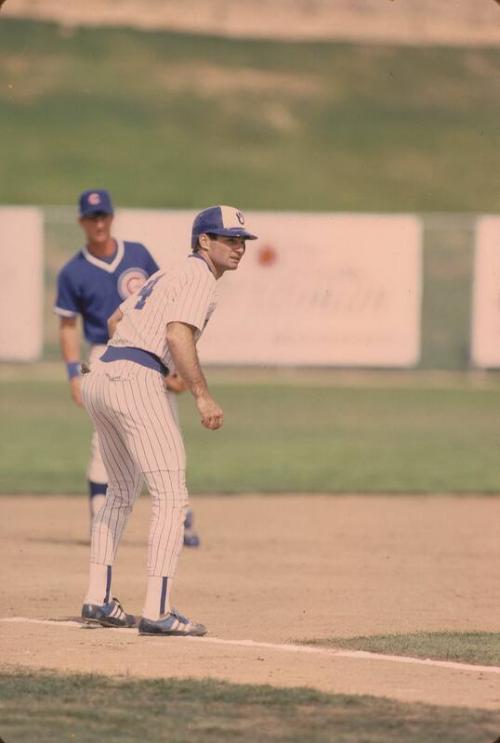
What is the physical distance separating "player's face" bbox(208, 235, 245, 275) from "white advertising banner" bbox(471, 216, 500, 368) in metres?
18.9

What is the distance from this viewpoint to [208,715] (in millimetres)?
5711

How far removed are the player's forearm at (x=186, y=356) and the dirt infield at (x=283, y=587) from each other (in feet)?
3.52

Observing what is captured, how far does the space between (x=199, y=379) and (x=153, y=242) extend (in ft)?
63.4

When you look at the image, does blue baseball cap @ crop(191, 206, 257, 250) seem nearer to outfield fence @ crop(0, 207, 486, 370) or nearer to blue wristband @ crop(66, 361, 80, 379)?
blue wristband @ crop(66, 361, 80, 379)

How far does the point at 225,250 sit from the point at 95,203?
264cm

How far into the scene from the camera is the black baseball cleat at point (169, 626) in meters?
7.22

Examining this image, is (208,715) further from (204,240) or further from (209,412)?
(204,240)

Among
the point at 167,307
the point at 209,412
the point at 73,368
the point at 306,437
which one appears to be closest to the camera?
the point at 209,412

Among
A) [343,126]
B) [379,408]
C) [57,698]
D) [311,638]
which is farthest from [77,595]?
[343,126]

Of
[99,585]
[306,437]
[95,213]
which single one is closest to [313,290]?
[306,437]

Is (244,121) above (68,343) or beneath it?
above

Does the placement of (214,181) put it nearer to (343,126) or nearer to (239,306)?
(343,126)

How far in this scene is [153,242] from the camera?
26203 millimetres

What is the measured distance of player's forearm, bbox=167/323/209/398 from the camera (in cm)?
702
